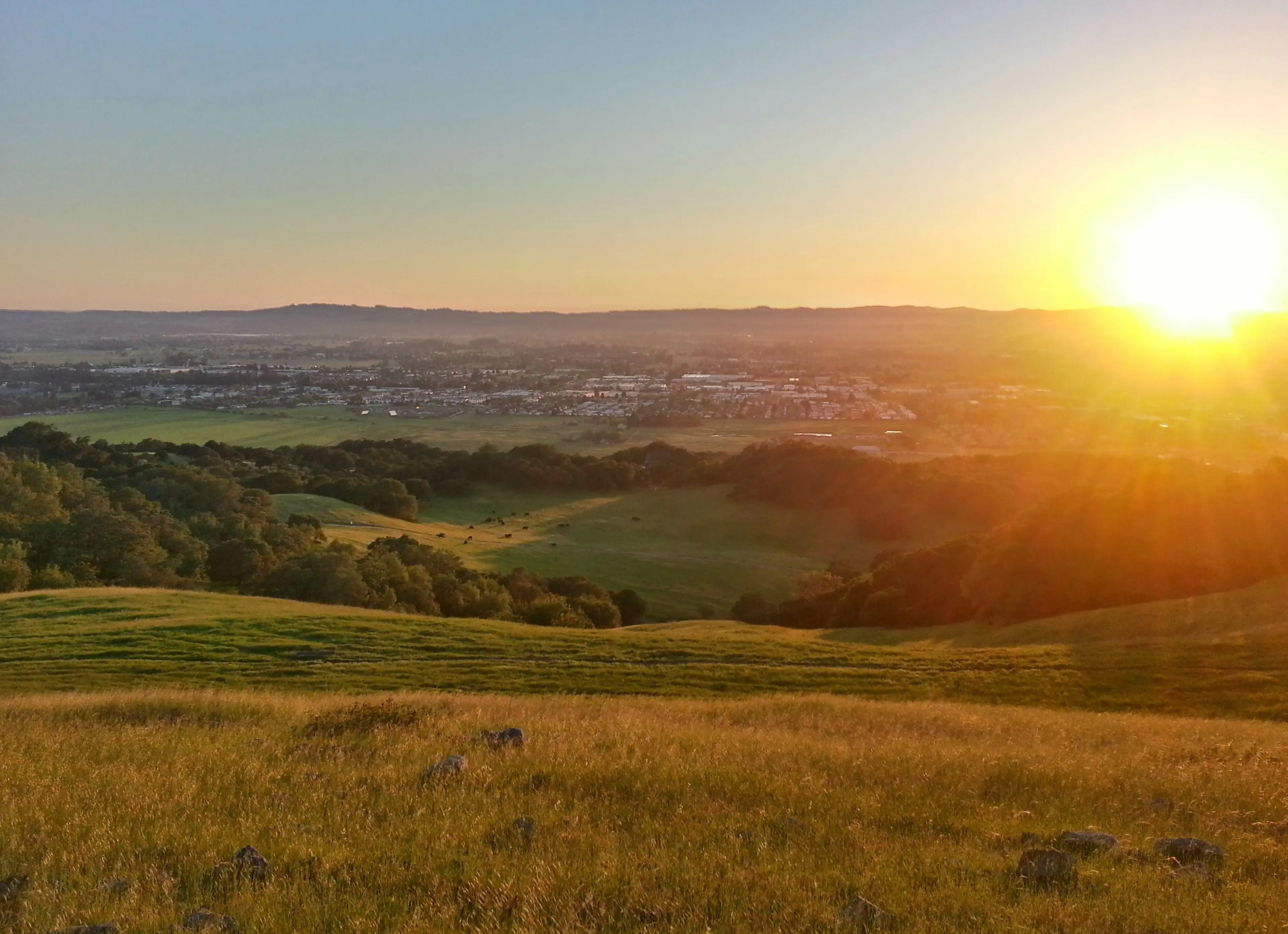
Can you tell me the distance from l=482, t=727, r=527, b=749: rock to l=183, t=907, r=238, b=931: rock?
4754 mm

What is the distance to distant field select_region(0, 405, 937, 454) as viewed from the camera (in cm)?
10125

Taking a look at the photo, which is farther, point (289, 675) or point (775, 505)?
point (775, 505)

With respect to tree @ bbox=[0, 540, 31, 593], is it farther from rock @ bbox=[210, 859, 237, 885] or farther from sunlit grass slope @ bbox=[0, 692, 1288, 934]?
rock @ bbox=[210, 859, 237, 885]

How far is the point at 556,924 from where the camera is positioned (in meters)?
6.02

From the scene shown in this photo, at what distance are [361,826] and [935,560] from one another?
110ft

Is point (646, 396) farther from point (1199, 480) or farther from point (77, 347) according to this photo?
point (77, 347)

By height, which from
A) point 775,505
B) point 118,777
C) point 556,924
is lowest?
point 775,505

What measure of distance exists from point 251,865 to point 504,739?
14.1 feet

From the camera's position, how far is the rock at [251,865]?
22.5 feet

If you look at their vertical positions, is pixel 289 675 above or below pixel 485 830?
below

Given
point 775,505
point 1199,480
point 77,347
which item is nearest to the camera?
point 1199,480

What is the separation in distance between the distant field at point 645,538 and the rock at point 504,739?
3949 centimetres

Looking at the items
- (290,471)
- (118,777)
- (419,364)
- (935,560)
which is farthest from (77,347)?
(118,777)

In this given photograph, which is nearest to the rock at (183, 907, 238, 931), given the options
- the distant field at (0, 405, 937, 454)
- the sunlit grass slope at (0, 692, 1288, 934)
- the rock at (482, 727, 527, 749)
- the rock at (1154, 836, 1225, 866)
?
the sunlit grass slope at (0, 692, 1288, 934)
